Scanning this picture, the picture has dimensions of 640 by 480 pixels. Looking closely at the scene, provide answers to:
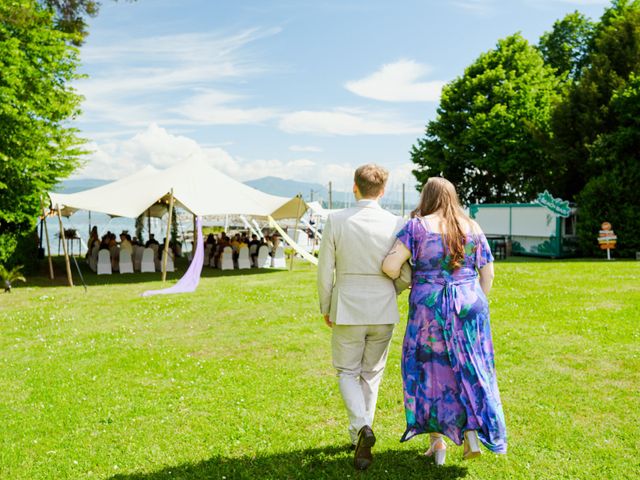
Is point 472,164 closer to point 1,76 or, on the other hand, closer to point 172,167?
point 172,167

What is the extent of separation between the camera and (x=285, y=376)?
7.00 meters

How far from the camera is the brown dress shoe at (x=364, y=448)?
4164 mm

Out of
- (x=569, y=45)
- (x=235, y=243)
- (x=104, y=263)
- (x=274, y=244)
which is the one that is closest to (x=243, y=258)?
(x=235, y=243)

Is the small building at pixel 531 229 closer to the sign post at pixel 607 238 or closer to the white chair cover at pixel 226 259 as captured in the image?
the sign post at pixel 607 238

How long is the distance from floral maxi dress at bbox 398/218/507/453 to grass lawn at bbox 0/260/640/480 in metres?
0.53

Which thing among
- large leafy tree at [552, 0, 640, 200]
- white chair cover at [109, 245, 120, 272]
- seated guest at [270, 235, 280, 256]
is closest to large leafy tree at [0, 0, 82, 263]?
white chair cover at [109, 245, 120, 272]

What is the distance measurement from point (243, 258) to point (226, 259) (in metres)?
0.67

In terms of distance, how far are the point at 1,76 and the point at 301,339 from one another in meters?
13.8

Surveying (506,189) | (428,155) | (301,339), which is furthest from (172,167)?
(506,189)

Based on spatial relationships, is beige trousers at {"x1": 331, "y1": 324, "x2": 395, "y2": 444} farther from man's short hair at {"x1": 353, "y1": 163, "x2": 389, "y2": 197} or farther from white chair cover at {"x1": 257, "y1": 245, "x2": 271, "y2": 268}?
white chair cover at {"x1": 257, "y1": 245, "x2": 271, "y2": 268}

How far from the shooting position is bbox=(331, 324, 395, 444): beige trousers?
4195 millimetres

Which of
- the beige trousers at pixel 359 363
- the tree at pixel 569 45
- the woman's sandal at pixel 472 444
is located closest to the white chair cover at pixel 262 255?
the beige trousers at pixel 359 363

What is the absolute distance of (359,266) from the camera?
416 cm

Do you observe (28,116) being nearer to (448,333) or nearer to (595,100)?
(448,333)
